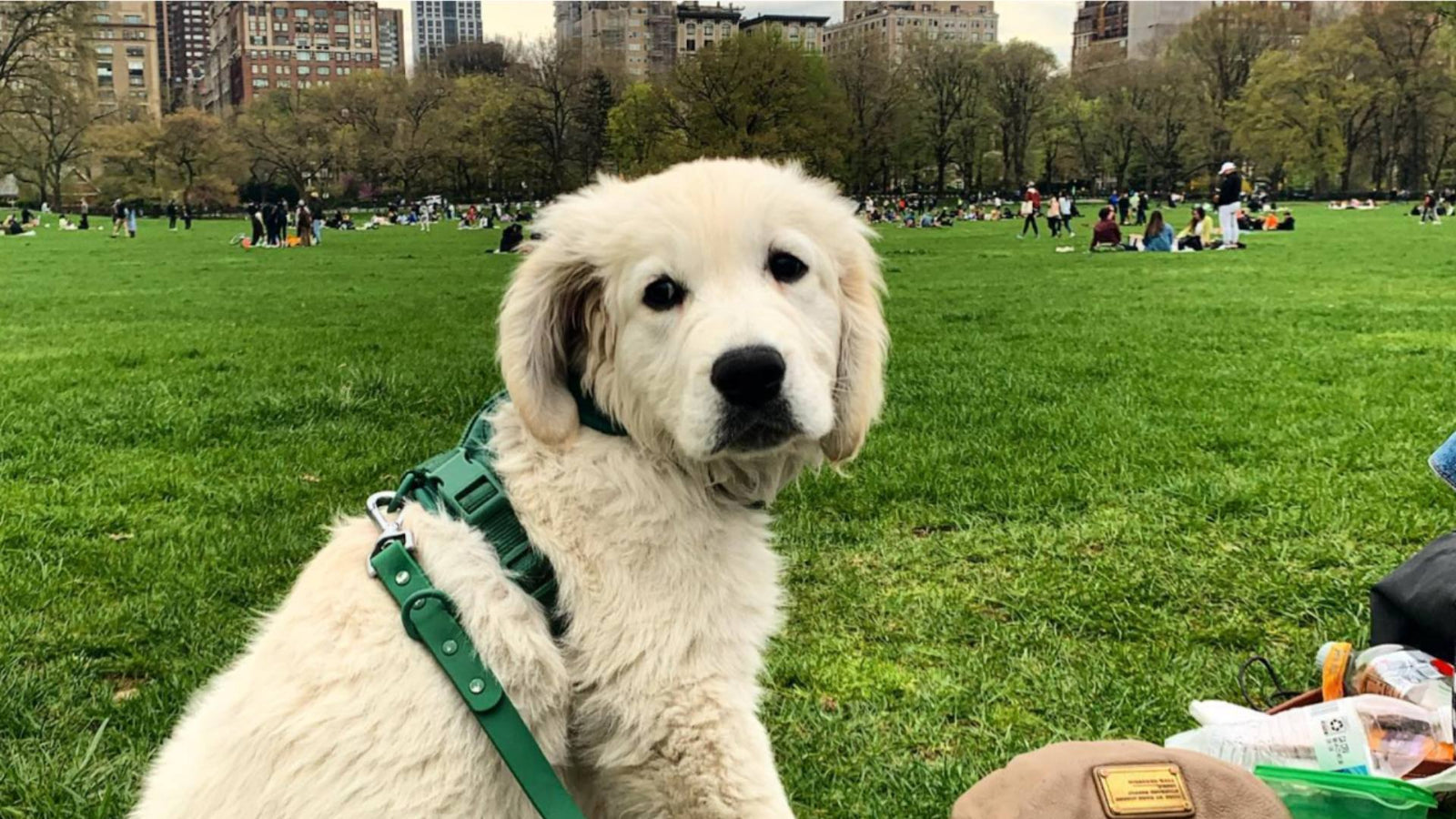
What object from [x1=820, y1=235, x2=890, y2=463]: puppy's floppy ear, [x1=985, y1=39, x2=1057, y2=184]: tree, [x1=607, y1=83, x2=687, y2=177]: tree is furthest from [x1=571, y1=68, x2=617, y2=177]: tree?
[x1=985, y1=39, x2=1057, y2=184]: tree

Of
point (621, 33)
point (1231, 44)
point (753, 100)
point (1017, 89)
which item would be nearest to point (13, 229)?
point (621, 33)

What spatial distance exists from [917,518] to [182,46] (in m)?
138

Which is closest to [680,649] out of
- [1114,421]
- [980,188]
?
[1114,421]

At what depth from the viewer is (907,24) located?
6944 centimetres

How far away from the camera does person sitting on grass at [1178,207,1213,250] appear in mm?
27547

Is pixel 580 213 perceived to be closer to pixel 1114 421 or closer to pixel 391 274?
pixel 1114 421

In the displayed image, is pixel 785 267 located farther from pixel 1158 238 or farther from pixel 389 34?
pixel 389 34

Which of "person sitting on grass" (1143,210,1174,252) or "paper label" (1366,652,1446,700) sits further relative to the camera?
"person sitting on grass" (1143,210,1174,252)

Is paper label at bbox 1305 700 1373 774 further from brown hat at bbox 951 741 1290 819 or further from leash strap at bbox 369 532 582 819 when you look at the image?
leash strap at bbox 369 532 582 819

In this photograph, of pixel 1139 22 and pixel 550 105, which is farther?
pixel 1139 22

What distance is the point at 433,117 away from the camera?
222 feet

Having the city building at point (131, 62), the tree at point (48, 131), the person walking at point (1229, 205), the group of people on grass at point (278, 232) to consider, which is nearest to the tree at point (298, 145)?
the tree at point (48, 131)

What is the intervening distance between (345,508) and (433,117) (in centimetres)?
6695

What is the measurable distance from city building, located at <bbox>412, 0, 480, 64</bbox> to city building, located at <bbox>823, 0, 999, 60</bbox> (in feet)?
116
